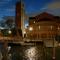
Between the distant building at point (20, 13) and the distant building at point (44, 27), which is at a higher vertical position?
the distant building at point (20, 13)

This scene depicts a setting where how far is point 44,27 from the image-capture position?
11531mm

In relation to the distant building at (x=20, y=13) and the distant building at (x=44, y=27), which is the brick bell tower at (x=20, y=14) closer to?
the distant building at (x=20, y=13)

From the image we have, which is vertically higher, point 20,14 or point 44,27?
point 20,14

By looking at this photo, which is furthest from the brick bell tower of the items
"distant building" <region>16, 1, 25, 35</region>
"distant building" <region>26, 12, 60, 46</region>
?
"distant building" <region>26, 12, 60, 46</region>

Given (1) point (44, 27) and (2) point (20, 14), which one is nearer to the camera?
(1) point (44, 27)

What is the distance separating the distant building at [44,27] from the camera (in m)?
11.2

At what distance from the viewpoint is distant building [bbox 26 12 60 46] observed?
11173 millimetres

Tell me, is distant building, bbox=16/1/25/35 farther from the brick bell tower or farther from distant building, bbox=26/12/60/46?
distant building, bbox=26/12/60/46

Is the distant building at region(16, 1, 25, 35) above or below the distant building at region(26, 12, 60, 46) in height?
above

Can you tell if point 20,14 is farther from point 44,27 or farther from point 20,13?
point 44,27

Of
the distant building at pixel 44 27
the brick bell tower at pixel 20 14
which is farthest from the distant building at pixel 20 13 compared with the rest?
the distant building at pixel 44 27

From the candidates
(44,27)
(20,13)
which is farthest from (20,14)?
(44,27)

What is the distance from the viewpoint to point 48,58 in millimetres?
7016

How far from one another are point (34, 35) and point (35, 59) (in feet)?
14.1
